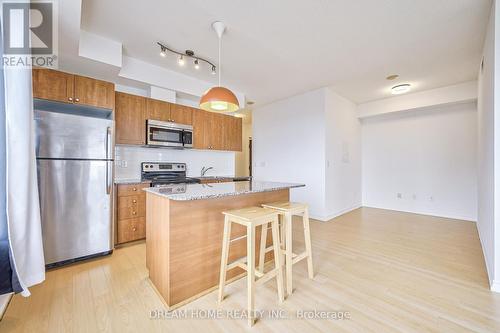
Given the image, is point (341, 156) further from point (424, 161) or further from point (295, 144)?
point (424, 161)

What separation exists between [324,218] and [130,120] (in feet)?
12.5

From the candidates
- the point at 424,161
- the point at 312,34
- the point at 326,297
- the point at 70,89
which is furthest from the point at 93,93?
the point at 424,161

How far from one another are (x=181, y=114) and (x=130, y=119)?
0.85 meters

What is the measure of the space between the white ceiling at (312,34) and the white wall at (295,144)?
898mm

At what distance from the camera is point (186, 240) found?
69.4 inches

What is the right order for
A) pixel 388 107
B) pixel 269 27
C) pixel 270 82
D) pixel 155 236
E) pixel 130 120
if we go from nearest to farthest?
pixel 155 236, pixel 269 27, pixel 130 120, pixel 270 82, pixel 388 107

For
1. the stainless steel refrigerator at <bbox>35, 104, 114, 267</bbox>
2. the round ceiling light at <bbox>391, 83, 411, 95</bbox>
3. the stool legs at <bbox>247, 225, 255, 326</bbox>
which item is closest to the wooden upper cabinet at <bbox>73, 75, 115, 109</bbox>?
the stainless steel refrigerator at <bbox>35, 104, 114, 267</bbox>

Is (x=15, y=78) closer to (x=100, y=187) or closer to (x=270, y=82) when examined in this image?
(x=100, y=187)

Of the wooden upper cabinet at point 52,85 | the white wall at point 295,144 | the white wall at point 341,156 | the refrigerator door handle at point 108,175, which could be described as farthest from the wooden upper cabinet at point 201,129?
the white wall at point 341,156

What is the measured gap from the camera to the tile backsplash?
3.46m

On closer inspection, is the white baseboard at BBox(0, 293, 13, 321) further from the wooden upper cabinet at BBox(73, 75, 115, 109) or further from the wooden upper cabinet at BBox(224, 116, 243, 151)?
the wooden upper cabinet at BBox(224, 116, 243, 151)

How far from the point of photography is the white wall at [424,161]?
4277 mm

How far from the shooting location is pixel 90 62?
8.66ft

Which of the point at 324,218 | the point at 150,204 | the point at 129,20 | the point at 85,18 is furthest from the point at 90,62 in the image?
the point at 324,218
